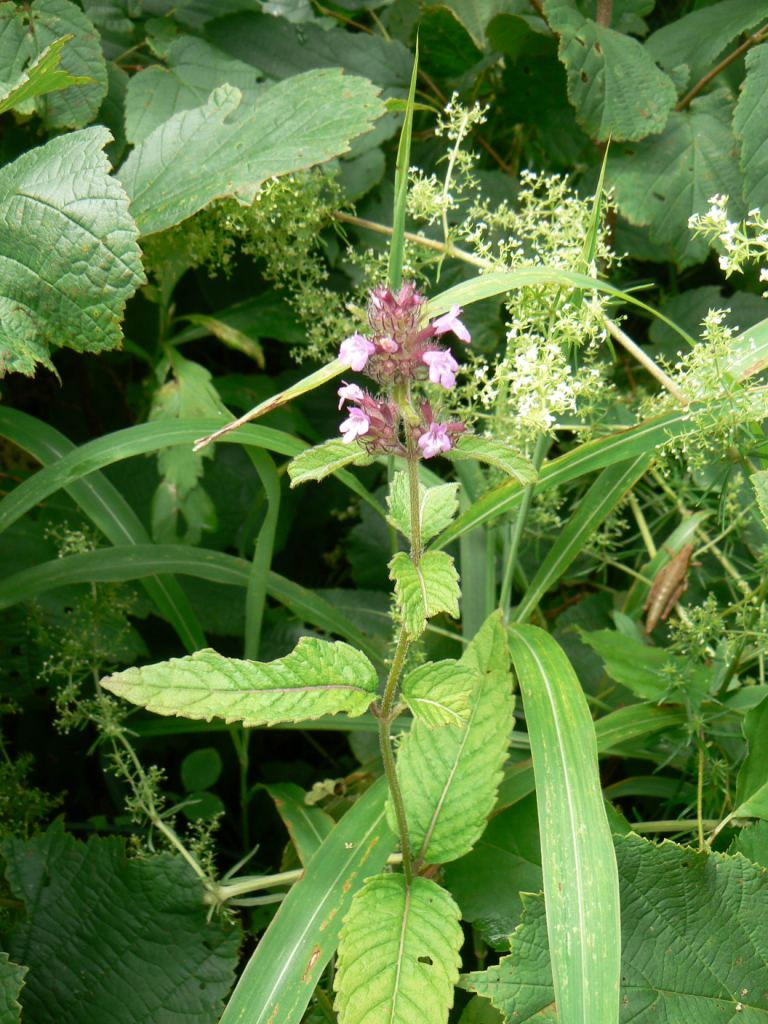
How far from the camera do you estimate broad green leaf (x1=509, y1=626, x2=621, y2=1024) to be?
1.01 m

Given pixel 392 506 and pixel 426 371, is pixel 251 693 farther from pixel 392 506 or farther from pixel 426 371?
pixel 426 371

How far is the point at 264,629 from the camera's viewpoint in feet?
6.43

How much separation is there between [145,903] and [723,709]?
3.01ft

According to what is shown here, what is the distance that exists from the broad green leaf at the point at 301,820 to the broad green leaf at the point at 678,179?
1.22m

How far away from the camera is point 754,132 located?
1.70 meters

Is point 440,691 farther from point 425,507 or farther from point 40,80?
point 40,80

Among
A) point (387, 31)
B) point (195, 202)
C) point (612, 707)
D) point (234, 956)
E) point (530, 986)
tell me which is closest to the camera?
point (530, 986)

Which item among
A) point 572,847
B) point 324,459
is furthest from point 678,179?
point 572,847

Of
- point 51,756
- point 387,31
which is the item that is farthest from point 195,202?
point 51,756

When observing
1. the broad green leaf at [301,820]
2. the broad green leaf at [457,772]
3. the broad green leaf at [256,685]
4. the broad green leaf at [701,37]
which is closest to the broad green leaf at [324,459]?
the broad green leaf at [256,685]

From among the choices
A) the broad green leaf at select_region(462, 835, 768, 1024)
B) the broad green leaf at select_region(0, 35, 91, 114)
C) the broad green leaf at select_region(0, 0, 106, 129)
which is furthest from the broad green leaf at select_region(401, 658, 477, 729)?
the broad green leaf at select_region(0, 0, 106, 129)

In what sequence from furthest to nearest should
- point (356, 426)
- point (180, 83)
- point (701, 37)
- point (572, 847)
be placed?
point (701, 37)
point (180, 83)
point (572, 847)
point (356, 426)

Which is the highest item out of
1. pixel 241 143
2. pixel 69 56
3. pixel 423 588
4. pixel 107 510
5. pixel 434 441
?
pixel 69 56

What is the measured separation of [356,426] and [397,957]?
0.59 metres
